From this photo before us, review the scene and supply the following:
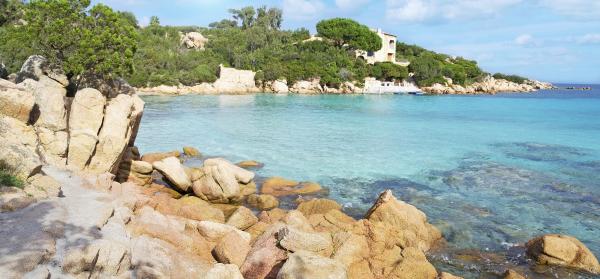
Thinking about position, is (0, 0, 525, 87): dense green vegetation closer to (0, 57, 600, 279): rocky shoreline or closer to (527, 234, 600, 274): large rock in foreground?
(0, 57, 600, 279): rocky shoreline

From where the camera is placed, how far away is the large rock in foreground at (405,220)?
41.6 ft

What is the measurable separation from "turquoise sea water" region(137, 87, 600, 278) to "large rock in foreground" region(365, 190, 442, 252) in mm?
612

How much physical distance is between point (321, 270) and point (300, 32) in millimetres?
116104

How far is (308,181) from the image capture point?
2025cm

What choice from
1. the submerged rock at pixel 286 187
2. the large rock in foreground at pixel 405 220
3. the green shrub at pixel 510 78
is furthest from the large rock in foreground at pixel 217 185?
the green shrub at pixel 510 78

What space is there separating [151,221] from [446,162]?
19389mm

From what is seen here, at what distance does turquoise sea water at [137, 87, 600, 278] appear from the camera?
15.0 m

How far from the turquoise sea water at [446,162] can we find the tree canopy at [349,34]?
61432mm

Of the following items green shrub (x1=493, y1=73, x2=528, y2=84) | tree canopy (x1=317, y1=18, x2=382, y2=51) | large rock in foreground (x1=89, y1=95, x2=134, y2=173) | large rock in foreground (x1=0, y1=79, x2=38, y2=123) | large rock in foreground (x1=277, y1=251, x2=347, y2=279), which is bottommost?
large rock in foreground (x1=277, y1=251, x2=347, y2=279)

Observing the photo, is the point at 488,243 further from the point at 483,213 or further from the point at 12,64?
the point at 12,64

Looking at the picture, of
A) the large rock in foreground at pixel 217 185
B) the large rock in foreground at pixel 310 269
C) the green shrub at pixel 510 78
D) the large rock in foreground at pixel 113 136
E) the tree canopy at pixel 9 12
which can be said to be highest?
the tree canopy at pixel 9 12

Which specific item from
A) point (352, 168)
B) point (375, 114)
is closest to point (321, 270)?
point (352, 168)

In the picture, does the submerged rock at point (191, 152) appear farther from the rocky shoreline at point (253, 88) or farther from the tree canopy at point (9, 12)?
the rocky shoreline at point (253, 88)

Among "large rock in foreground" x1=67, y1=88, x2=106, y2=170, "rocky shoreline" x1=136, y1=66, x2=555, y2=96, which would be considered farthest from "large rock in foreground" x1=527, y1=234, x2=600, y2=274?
"rocky shoreline" x1=136, y1=66, x2=555, y2=96
